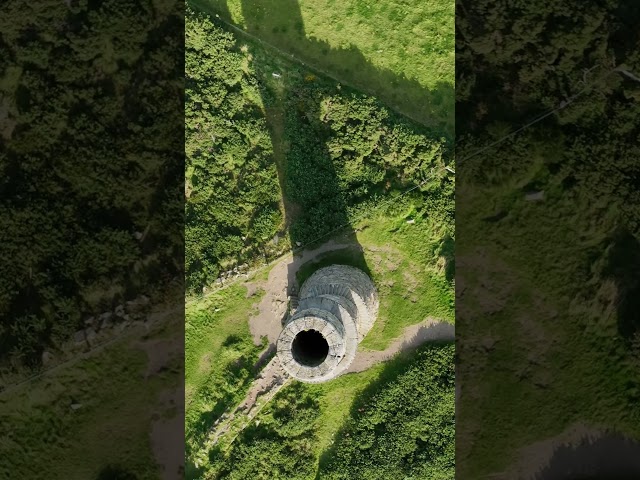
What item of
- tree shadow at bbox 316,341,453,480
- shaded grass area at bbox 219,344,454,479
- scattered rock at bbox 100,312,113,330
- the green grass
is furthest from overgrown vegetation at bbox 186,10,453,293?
shaded grass area at bbox 219,344,454,479

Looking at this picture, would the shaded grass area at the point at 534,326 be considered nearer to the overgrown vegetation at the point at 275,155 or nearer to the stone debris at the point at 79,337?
the overgrown vegetation at the point at 275,155

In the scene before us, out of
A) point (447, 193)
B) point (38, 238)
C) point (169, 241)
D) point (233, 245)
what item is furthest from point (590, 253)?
point (38, 238)

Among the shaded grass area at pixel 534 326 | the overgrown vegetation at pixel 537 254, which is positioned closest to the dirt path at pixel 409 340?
the shaded grass area at pixel 534 326

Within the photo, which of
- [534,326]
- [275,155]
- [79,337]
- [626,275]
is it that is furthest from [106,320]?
[626,275]

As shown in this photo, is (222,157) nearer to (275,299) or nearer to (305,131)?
(305,131)

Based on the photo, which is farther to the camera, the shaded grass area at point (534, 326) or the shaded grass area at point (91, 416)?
the shaded grass area at point (91, 416)

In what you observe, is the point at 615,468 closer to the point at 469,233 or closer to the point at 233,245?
the point at 469,233
